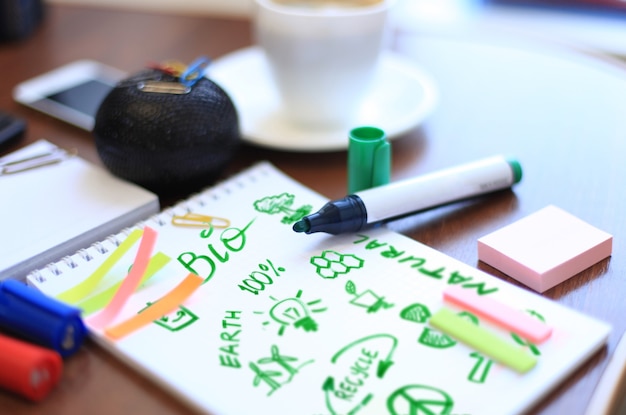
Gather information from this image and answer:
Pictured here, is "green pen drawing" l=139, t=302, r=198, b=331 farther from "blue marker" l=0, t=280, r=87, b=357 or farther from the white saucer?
the white saucer

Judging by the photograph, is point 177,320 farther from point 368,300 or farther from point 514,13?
point 514,13

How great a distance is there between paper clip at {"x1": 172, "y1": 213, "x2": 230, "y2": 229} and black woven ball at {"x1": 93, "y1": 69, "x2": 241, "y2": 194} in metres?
0.05

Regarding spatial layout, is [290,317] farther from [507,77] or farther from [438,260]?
[507,77]

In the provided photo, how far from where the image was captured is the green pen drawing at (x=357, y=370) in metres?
0.39

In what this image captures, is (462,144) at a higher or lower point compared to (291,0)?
lower

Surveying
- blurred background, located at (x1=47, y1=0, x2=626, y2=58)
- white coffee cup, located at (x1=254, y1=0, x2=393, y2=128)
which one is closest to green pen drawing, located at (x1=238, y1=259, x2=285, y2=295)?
white coffee cup, located at (x1=254, y1=0, x2=393, y2=128)

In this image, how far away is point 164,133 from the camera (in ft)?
1.87

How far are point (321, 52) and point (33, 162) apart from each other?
0.27 meters

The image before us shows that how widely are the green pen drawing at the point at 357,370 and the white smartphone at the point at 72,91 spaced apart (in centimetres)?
41

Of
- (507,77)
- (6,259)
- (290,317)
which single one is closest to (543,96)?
(507,77)

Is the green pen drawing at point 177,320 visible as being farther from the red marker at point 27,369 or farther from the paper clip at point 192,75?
the paper clip at point 192,75

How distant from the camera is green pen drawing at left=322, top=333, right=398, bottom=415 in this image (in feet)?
1.28

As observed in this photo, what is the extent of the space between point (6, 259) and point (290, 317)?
21cm

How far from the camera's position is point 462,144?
68 centimetres
